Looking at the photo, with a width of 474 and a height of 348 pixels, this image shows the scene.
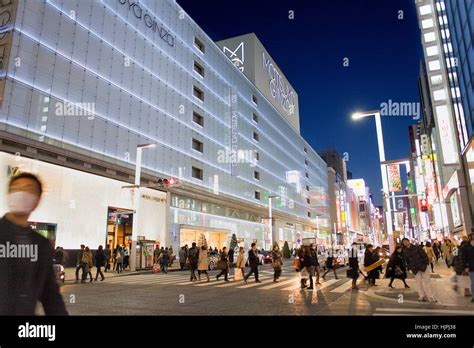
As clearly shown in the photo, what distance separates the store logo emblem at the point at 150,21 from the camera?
31.2 metres

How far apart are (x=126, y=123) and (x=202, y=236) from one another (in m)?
16.2

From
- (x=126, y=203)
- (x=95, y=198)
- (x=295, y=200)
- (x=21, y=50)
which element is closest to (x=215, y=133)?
(x=126, y=203)

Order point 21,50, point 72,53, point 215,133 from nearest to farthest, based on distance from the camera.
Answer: point 21,50
point 72,53
point 215,133

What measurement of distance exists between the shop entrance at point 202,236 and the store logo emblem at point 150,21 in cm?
1923

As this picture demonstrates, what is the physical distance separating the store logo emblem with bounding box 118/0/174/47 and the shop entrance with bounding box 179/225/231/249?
63.1ft

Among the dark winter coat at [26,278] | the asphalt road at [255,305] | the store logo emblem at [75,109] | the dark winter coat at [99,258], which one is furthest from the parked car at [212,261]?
the dark winter coat at [26,278]

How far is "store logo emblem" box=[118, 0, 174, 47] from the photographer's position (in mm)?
31234

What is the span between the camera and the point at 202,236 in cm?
3950

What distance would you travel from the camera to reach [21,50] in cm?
2109

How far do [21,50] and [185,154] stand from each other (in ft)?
60.1

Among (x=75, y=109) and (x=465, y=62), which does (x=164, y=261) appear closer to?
(x=75, y=109)
